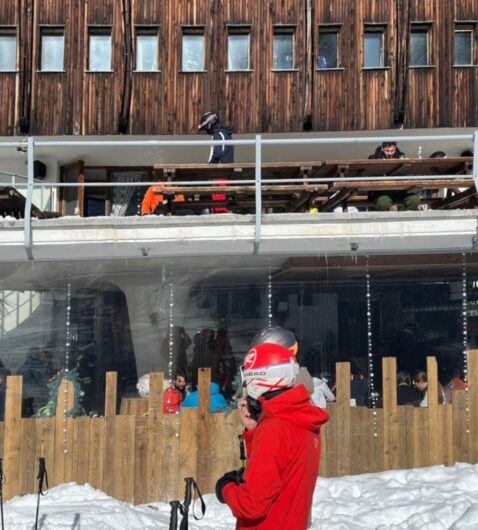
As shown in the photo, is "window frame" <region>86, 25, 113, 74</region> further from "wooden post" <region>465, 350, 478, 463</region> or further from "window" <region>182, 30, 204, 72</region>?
"wooden post" <region>465, 350, 478, 463</region>

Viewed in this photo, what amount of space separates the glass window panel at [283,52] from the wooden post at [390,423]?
1016 centimetres

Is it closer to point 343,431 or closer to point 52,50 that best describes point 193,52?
point 52,50

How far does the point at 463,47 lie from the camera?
1816cm

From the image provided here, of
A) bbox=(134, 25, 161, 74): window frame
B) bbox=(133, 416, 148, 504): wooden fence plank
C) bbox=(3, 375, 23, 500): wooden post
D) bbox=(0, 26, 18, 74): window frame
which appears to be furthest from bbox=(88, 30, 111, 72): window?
bbox=(133, 416, 148, 504): wooden fence plank

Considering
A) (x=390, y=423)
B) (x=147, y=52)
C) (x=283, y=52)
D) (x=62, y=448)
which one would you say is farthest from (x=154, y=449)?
(x=283, y=52)

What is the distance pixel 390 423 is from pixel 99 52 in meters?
12.0

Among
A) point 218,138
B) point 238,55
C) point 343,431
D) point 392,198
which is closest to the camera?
point 343,431

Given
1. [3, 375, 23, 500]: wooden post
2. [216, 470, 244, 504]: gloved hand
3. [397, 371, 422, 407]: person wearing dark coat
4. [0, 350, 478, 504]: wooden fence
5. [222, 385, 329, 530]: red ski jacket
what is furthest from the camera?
[397, 371, 422, 407]: person wearing dark coat

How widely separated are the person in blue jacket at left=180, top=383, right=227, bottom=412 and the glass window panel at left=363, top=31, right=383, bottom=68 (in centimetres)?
1074

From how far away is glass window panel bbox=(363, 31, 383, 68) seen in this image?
18.2 metres

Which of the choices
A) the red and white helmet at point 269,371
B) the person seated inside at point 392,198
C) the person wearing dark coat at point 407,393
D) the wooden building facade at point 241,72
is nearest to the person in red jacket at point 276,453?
the red and white helmet at point 269,371

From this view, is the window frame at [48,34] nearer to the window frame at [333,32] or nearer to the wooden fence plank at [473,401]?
the window frame at [333,32]

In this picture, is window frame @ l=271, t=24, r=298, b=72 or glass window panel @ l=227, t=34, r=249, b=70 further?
glass window panel @ l=227, t=34, r=249, b=70

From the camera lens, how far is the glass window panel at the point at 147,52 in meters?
18.1
